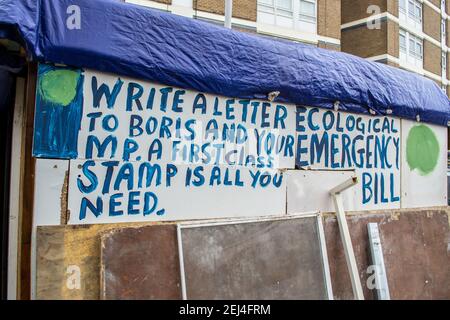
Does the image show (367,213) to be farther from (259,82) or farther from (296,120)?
(259,82)

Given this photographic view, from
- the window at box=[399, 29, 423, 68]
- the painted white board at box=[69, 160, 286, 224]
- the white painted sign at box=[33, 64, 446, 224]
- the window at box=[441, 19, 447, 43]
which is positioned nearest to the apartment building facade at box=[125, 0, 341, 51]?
the window at box=[399, 29, 423, 68]

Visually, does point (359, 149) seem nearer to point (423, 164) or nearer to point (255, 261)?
point (423, 164)

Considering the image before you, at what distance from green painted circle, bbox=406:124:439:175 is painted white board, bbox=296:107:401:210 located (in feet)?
0.79

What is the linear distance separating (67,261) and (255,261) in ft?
4.41

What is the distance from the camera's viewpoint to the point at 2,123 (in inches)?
132

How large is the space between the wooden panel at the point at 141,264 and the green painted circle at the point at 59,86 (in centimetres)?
95

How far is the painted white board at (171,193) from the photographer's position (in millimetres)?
2732

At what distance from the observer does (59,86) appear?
2670mm

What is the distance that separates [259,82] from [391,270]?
2.17 metres

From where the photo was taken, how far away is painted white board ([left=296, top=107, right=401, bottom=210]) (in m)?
3.74

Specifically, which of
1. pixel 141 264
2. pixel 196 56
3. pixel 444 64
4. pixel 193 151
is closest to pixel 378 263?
pixel 193 151

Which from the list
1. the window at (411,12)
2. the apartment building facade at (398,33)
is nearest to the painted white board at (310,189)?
the apartment building facade at (398,33)

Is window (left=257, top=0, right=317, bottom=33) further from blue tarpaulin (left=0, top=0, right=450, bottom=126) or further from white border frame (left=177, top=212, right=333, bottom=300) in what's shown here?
white border frame (left=177, top=212, right=333, bottom=300)

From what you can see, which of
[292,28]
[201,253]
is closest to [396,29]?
[292,28]
